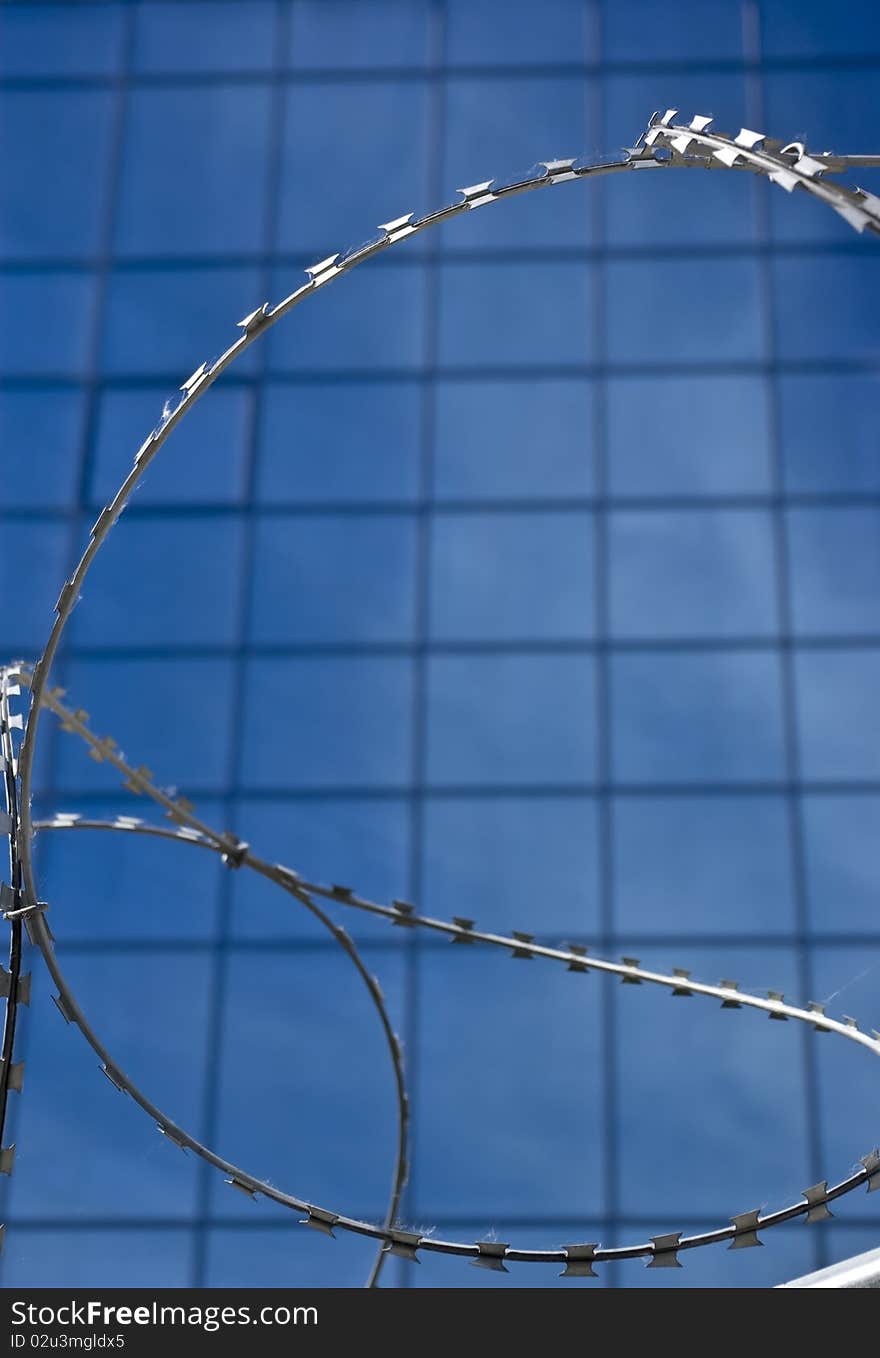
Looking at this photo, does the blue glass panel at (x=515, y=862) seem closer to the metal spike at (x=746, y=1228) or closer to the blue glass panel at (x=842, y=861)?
the blue glass panel at (x=842, y=861)

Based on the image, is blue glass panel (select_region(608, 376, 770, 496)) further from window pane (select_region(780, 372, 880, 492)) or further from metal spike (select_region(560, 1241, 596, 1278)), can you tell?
metal spike (select_region(560, 1241, 596, 1278))

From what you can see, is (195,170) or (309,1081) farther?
(195,170)

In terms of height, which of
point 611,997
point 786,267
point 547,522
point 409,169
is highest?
point 409,169

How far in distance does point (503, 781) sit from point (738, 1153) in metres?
4.46

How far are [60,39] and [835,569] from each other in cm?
1146

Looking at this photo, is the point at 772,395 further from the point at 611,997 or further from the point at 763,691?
the point at 611,997

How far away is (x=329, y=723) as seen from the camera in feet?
61.9

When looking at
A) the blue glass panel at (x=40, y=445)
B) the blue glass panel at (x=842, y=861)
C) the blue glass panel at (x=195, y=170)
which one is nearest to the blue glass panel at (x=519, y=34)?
the blue glass panel at (x=195, y=170)

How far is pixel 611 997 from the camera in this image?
57.9 feet

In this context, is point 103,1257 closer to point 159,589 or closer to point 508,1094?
point 508,1094

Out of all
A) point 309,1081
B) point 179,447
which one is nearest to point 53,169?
point 179,447

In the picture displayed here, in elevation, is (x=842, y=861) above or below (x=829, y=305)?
below

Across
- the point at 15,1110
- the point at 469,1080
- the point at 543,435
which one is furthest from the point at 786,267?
the point at 15,1110

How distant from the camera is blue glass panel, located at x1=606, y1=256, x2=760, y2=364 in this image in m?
19.8
